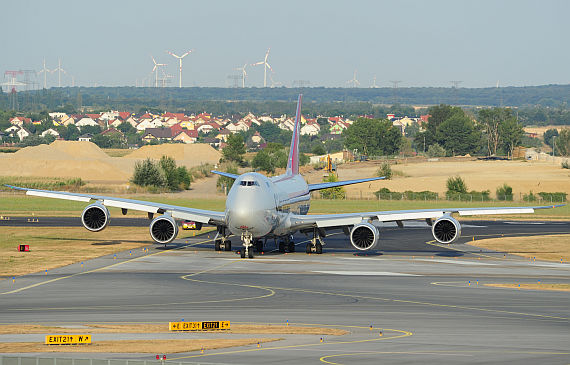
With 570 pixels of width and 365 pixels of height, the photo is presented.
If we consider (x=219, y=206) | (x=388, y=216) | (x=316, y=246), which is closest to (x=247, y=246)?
(x=316, y=246)

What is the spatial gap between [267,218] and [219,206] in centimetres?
6053

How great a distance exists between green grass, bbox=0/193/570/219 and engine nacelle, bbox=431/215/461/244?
163 feet

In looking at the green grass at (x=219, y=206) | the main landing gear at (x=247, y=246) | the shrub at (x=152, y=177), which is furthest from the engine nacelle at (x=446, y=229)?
the shrub at (x=152, y=177)

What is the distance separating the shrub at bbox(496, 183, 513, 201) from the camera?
140225 mm

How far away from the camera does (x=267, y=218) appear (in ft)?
194

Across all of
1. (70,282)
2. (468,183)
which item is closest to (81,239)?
(70,282)

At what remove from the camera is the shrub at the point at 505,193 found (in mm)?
140225

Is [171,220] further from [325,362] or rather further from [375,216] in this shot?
[325,362]

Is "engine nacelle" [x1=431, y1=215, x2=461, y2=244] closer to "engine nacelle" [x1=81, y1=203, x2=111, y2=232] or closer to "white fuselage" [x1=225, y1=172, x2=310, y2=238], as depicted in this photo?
"white fuselage" [x1=225, y1=172, x2=310, y2=238]

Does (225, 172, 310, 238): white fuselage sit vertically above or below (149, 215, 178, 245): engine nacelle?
above

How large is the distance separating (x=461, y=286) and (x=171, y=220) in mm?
22671

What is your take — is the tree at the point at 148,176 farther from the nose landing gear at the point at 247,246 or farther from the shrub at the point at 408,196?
the nose landing gear at the point at 247,246

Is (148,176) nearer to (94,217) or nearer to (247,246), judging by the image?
(94,217)

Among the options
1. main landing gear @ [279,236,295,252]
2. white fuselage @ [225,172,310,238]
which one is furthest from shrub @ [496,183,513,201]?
white fuselage @ [225,172,310,238]
